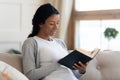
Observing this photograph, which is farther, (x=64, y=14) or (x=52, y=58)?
(x=64, y=14)

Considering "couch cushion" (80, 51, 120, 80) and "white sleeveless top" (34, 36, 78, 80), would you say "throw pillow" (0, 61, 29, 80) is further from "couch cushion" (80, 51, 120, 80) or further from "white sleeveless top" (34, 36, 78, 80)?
"couch cushion" (80, 51, 120, 80)

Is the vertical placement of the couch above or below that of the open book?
below

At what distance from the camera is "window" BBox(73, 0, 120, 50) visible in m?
2.97

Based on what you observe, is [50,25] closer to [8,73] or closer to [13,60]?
[13,60]

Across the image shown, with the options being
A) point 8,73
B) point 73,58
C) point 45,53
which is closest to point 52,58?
point 45,53

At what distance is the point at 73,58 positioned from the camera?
5.73ft

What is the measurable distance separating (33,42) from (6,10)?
1.36 meters

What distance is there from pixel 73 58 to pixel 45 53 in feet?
0.81

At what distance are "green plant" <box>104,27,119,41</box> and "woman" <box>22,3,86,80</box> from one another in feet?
3.01

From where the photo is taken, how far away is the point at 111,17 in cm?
297

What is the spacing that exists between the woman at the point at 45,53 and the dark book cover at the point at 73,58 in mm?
61

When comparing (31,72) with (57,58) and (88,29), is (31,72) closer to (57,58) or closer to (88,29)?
(57,58)

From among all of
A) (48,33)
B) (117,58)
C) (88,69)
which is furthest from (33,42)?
(117,58)

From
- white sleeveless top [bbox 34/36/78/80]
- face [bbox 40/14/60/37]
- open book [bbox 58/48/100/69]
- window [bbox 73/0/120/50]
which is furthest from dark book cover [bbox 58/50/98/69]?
window [bbox 73/0/120/50]
